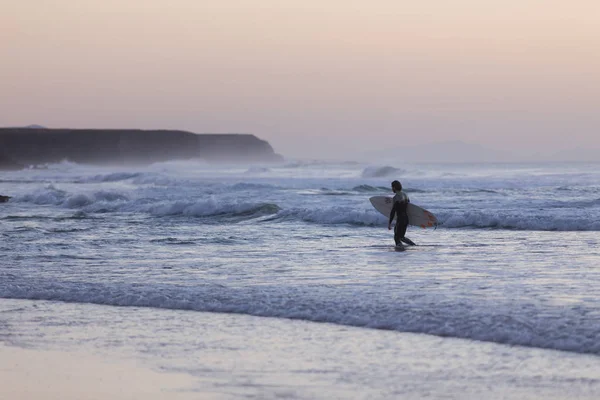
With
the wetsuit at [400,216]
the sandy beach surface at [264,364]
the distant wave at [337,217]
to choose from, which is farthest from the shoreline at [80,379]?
the distant wave at [337,217]

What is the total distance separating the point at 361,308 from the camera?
346 inches

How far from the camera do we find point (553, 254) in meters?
13.7

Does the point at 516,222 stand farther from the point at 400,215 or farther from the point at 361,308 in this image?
the point at 361,308

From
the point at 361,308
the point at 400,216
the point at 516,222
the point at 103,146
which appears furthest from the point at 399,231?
the point at 103,146

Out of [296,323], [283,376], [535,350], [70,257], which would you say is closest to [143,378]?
[283,376]

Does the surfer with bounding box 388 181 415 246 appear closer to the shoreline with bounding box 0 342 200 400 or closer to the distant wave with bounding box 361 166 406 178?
the shoreline with bounding box 0 342 200 400

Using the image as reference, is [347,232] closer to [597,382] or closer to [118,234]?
[118,234]

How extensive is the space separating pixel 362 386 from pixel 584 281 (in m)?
5.43

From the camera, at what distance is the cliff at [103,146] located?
15750 cm

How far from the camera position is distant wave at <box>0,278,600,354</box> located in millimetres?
7387

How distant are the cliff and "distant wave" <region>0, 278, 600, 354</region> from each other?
151 metres

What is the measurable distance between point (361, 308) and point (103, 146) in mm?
157903

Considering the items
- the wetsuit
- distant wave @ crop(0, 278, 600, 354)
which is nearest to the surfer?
the wetsuit

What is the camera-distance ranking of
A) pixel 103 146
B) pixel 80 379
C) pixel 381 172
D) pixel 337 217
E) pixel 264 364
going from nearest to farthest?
pixel 80 379, pixel 264 364, pixel 337 217, pixel 381 172, pixel 103 146
